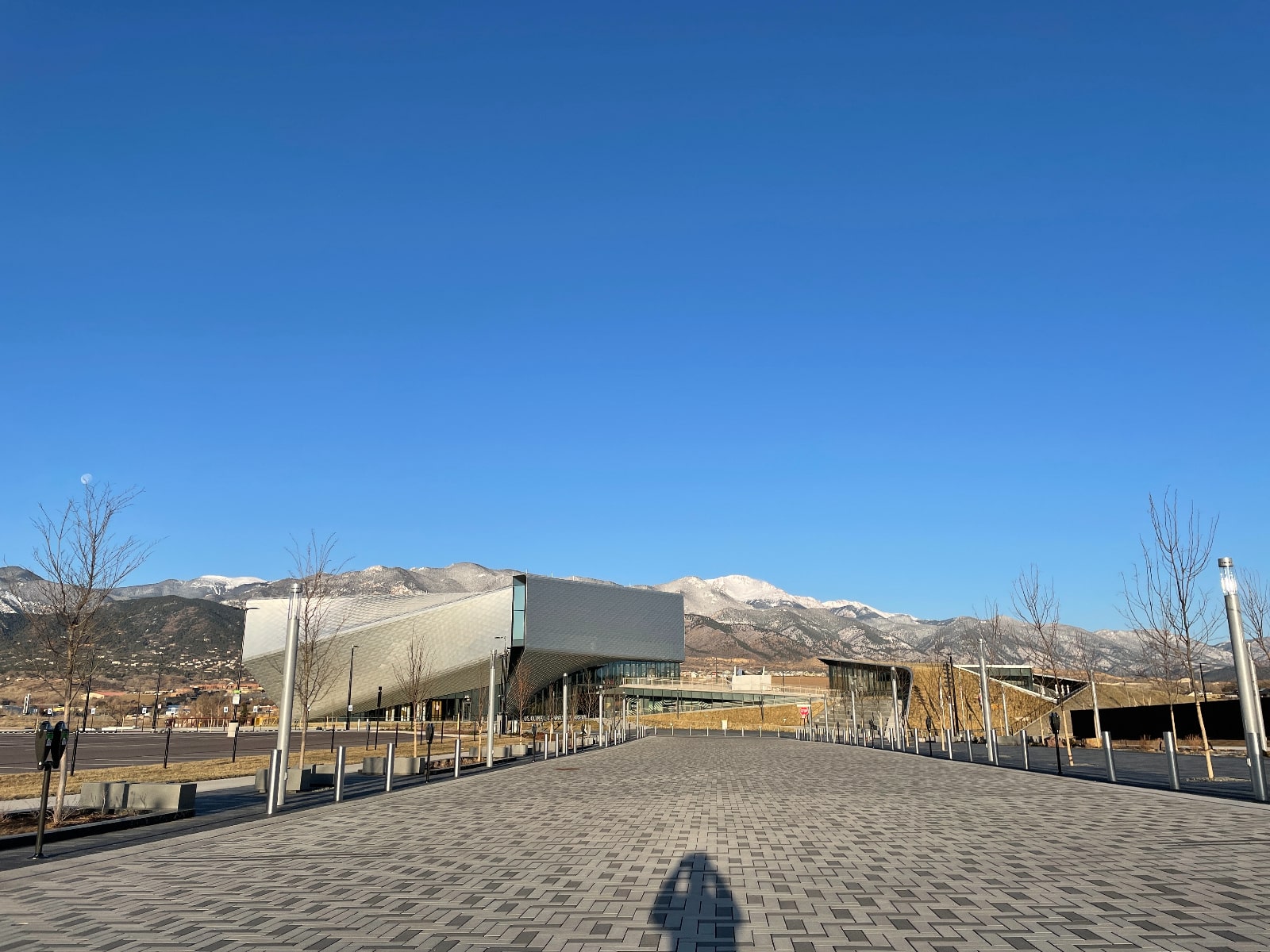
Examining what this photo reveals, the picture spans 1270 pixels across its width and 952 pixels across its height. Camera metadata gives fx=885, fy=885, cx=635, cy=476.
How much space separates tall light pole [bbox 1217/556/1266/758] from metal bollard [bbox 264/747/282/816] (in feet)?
53.7

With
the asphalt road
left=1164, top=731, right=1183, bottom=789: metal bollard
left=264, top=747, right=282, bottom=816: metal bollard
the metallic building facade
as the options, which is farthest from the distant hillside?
left=1164, top=731, right=1183, bottom=789: metal bollard

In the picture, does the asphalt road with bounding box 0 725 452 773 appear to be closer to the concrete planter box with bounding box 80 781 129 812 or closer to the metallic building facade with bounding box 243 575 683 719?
the concrete planter box with bounding box 80 781 129 812

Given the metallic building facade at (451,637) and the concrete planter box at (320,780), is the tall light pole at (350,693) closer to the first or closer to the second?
the metallic building facade at (451,637)

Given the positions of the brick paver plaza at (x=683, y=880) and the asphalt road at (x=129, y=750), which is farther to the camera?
the asphalt road at (x=129, y=750)

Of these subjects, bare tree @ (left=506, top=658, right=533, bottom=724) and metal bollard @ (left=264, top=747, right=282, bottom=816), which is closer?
metal bollard @ (left=264, top=747, right=282, bottom=816)

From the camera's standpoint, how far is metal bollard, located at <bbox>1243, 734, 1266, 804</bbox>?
48.7ft

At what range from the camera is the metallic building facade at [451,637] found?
94.1 meters

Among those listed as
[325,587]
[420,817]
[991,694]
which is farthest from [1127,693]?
[420,817]

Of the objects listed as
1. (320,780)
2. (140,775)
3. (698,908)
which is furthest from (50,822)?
(140,775)

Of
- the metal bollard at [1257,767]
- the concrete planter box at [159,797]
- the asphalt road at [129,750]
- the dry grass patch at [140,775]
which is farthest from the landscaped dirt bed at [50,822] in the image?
the metal bollard at [1257,767]

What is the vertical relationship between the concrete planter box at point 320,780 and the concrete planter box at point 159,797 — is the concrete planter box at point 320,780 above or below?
below

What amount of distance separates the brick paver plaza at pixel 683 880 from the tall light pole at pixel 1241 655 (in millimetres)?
1546

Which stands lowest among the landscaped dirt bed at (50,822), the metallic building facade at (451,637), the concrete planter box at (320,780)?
the concrete planter box at (320,780)

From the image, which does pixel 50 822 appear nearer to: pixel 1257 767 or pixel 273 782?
pixel 273 782
